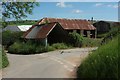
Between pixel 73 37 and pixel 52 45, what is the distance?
3.39 m

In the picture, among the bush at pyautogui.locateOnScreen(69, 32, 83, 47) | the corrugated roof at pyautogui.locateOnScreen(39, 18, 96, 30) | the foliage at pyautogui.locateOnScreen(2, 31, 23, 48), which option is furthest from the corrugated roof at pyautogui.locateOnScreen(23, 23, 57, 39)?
the corrugated roof at pyautogui.locateOnScreen(39, 18, 96, 30)

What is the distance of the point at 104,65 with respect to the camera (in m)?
13.0

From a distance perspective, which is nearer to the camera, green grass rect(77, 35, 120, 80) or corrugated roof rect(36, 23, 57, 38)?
green grass rect(77, 35, 120, 80)

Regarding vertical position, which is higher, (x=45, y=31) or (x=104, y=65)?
(x=104, y=65)

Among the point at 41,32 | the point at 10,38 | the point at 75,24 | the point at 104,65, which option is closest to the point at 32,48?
the point at 41,32

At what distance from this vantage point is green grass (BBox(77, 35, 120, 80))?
41.2ft

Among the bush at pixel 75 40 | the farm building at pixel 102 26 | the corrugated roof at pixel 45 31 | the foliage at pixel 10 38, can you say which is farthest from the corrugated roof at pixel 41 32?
→ the farm building at pixel 102 26

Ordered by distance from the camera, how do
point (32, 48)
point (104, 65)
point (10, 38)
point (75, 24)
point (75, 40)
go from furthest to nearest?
1. point (75, 24)
2. point (10, 38)
3. point (75, 40)
4. point (32, 48)
5. point (104, 65)

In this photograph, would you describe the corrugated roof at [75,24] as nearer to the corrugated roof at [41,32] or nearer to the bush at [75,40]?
the corrugated roof at [41,32]

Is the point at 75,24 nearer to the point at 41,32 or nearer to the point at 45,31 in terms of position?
the point at 41,32

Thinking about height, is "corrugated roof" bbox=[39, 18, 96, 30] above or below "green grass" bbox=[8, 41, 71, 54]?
above

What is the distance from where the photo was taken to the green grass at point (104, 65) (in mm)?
12570

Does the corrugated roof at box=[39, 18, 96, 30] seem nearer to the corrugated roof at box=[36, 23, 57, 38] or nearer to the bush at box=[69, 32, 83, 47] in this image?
the corrugated roof at box=[36, 23, 57, 38]

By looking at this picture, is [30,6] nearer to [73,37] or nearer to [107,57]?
[73,37]
